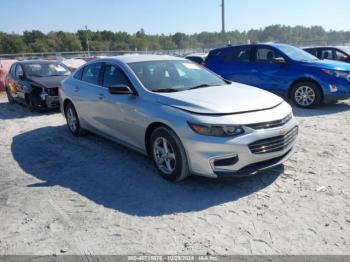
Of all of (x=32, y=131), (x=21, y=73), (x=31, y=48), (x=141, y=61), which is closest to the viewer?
(x=141, y=61)

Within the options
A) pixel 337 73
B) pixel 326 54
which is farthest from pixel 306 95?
pixel 326 54

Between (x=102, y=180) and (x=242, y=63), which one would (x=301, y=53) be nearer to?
(x=242, y=63)

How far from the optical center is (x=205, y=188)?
15.1 ft

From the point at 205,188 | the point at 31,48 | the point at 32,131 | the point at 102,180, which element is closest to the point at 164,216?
the point at 205,188

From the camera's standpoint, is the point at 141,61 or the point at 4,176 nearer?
the point at 4,176

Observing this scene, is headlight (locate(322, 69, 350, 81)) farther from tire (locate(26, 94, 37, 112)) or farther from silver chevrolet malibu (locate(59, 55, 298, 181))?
tire (locate(26, 94, 37, 112))

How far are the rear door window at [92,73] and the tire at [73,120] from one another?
75cm

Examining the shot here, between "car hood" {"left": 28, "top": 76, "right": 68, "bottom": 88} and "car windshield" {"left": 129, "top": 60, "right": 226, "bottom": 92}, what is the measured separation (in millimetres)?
4878

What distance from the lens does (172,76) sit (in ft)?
18.2

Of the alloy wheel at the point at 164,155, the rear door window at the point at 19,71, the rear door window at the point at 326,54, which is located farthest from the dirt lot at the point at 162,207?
the rear door window at the point at 326,54

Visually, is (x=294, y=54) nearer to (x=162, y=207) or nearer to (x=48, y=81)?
(x=48, y=81)

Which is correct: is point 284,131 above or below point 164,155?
above

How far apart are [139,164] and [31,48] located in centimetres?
7003

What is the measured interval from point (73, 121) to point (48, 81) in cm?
326
